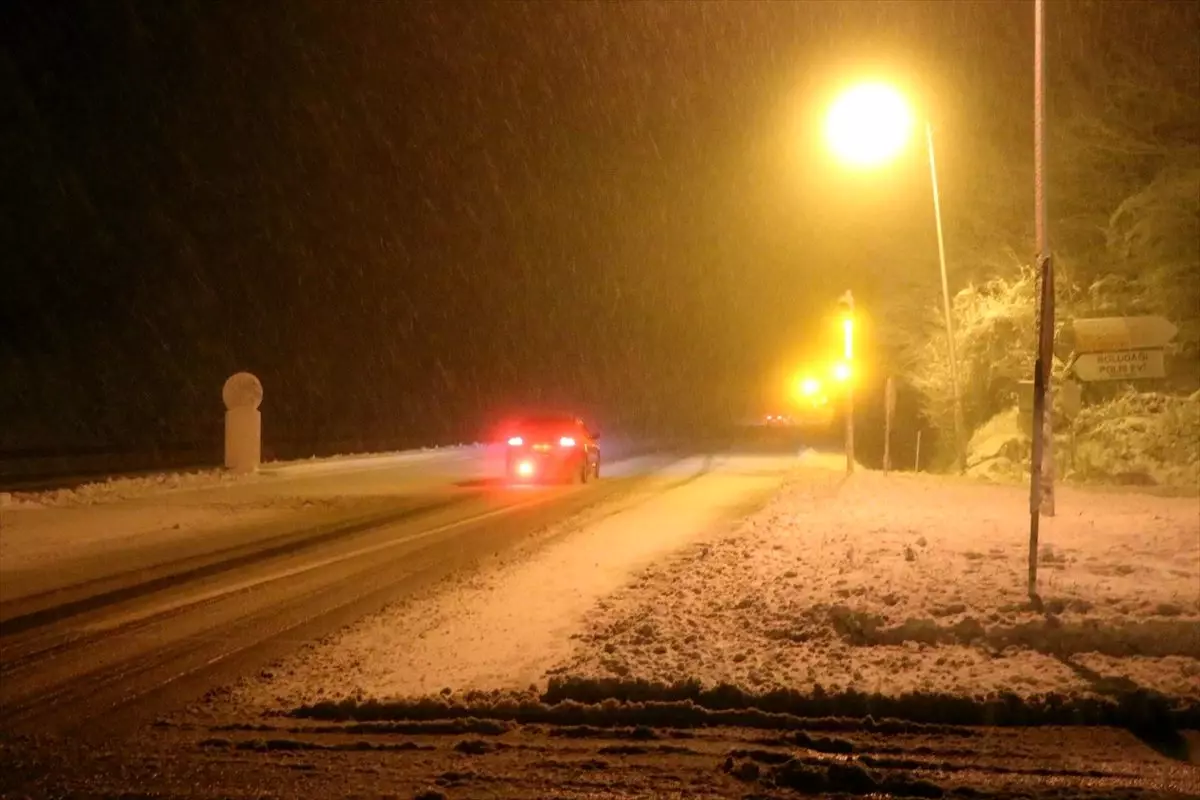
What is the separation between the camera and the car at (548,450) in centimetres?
2938

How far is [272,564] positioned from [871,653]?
8.60 meters

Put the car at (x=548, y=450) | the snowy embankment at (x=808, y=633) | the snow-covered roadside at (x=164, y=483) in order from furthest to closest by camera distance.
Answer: the car at (x=548, y=450), the snow-covered roadside at (x=164, y=483), the snowy embankment at (x=808, y=633)

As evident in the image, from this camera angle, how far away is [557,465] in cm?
2930

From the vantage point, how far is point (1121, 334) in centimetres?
2212

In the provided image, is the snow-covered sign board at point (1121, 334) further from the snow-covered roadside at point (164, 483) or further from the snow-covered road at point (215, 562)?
the snow-covered roadside at point (164, 483)

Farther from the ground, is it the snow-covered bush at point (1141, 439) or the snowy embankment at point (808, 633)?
the snow-covered bush at point (1141, 439)

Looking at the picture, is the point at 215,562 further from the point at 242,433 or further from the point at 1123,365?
the point at 242,433

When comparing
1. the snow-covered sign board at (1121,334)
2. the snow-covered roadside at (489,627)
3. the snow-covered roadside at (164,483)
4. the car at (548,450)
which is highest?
the snow-covered sign board at (1121,334)

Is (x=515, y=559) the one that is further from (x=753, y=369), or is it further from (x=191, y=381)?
(x=753, y=369)

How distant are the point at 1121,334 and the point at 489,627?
15205mm

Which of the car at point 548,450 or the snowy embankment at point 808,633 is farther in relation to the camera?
the car at point 548,450

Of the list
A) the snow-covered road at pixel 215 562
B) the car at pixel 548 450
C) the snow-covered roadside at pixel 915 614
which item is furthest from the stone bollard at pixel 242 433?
the snow-covered roadside at pixel 915 614

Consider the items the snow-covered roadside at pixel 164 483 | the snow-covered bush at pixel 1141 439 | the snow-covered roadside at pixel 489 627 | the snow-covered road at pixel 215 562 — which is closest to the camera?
the snow-covered roadside at pixel 489 627

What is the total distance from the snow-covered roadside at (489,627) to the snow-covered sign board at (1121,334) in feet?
25.3
